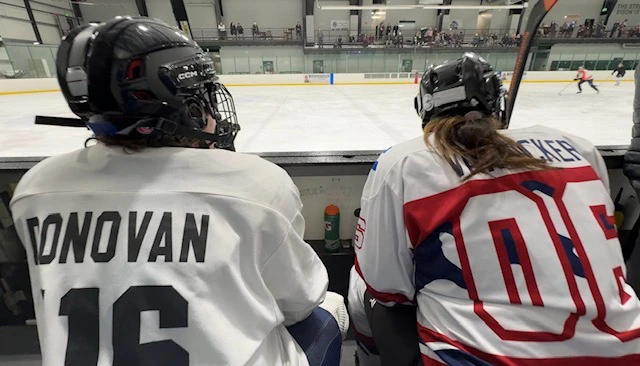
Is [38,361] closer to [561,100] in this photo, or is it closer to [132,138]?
[132,138]

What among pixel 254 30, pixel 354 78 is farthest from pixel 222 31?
pixel 354 78

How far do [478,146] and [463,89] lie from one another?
0.23 metres

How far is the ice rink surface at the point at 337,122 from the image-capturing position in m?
2.88

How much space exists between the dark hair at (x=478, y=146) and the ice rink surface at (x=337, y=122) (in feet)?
5.71

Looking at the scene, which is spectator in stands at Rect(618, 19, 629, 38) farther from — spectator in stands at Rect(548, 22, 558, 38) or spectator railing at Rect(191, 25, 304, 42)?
spectator railing at Rect(191, 25, 304, 42)

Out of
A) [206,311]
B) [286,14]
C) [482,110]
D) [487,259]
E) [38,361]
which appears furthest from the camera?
[286,14]

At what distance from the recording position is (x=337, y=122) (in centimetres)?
391

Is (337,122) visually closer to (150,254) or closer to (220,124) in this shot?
(220,124)

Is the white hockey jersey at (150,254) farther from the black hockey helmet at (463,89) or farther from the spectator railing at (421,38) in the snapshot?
the spectator railing at (421,38)

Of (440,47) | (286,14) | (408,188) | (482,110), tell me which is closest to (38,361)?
(408,188)

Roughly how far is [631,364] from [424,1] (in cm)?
Result: 1426

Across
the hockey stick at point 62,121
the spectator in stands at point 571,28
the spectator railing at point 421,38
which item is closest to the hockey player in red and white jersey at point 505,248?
the hockey stick at point 62,121

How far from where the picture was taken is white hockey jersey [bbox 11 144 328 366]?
1.59 feet

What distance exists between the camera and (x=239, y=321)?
0.54m
